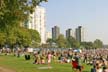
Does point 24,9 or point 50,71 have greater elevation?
point 24,9

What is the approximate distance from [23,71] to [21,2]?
23.7ft

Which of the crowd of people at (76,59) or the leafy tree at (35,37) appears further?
the leafy tree at (35,37)

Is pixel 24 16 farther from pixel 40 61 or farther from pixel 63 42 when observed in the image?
pixel 63 42

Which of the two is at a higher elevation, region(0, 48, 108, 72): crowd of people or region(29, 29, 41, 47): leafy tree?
region(29, 29, 41, 47): leafy tree

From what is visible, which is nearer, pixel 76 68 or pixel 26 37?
pixel 76 68

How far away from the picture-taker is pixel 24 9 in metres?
32.2

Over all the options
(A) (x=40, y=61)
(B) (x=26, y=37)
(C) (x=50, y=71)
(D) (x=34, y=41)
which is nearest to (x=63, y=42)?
(D) (x=34, y=41)

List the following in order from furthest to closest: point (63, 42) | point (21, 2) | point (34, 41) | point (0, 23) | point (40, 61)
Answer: point (63, 42) < point (34, 41) < point (40, 61) < point (0, 23) < point (21, 2)

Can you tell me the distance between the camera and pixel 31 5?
3197 centimetres

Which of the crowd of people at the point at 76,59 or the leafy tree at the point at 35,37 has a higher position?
the leafy tree at the point at 35,37

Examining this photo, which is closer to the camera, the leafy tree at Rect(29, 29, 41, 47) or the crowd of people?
the crowd of people

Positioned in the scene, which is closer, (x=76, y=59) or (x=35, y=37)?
(x=76, y=59)

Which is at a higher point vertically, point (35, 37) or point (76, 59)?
point (35, 37)

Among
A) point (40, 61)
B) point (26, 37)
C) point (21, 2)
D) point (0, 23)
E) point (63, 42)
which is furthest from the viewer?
point (63, 42)
